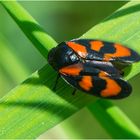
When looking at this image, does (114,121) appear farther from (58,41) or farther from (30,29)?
(58,41)

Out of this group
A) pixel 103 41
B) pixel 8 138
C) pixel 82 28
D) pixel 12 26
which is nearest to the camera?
pixel 8 138

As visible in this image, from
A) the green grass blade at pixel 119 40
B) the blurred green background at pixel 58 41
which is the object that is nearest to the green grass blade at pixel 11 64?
the blurred green background at pixel 58 41

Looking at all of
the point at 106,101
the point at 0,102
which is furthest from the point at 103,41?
the point at 0,102

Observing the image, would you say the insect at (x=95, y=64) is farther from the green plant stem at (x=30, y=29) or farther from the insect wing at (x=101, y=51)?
the green plant stem at (x=30, y=29)

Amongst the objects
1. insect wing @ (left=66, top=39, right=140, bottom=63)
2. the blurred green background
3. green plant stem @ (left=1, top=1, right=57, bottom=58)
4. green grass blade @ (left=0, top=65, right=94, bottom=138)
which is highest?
green plant stem @ (left=1, top=1, right=57, bottom=58)

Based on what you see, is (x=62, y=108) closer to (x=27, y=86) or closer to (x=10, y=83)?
(x=27, y=86)

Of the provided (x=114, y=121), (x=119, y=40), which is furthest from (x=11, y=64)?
(x=114, y=121)

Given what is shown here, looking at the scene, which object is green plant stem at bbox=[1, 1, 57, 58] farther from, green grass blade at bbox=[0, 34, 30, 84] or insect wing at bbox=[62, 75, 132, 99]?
green grass blade at bbox=[0, 34, 30, 84]

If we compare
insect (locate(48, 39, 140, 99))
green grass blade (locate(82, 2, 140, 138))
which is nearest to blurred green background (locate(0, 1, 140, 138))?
insect (locate(48, 39, 140, 99))
